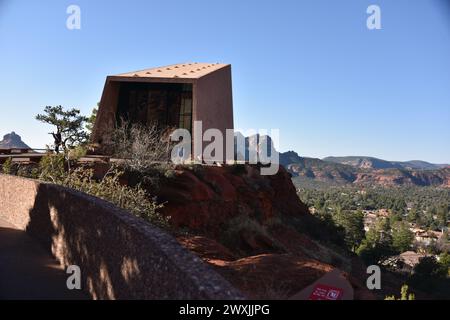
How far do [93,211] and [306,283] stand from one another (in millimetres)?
4542

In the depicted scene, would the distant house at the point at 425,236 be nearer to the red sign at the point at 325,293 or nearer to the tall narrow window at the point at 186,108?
the tall narrow window at the point at 186,108

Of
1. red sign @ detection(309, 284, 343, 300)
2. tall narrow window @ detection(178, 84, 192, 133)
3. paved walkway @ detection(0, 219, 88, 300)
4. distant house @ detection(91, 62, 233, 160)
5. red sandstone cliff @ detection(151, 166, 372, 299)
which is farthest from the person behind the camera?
tall narrow window @ detection(178, 84, 192, 133)

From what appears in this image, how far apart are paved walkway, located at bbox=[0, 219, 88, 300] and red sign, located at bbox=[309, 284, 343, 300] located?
456cm

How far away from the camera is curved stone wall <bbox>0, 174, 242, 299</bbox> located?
17.3 feet

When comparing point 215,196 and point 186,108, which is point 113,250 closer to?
point 215,196

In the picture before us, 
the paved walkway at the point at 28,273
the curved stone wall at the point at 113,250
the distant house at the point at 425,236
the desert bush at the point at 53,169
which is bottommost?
the distant house at the point at 425,236

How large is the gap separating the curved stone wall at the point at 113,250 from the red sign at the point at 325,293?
204cm

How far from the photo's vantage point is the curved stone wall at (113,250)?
208 inches

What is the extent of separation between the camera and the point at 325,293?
6598 millimetres

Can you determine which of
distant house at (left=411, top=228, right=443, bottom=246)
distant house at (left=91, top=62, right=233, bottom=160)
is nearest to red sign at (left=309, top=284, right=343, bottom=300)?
distant house at (left=91, top=62, right=233, bottom=160)

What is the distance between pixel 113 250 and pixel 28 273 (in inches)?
115

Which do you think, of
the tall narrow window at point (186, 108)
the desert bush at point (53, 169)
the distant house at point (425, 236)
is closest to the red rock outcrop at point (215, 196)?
the desert bush at point (53, 169)

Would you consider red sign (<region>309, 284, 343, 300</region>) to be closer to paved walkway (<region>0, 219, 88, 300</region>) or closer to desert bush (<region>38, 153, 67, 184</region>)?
paved walkway (<region>0, 219, 88, 300</region>)
